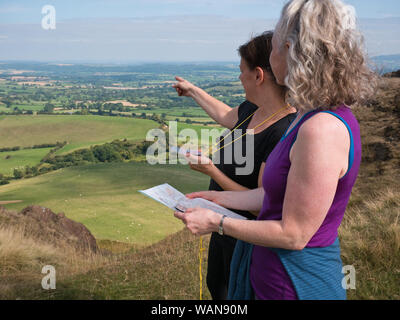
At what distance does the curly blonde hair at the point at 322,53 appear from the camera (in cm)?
117

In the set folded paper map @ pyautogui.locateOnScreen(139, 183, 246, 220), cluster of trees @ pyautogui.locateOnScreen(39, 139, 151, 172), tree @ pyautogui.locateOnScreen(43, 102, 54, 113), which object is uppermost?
tree @ pyautogui.locateOnScreen(43, 102, 54, 113)

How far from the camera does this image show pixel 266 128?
2109 millimetres

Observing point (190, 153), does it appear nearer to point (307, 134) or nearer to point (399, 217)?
point (307, 134)

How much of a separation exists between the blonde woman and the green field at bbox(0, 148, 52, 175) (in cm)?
A: 3364

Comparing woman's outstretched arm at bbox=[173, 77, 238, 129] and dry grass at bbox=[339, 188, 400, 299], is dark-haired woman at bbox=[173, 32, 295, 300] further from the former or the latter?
dry grass at bbox=[339, 188, 400, 299]

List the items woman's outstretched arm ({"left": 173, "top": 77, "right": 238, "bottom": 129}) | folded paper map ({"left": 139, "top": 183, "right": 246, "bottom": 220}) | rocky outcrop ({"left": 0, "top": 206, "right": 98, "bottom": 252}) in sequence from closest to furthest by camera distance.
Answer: folded paper map ({"left": 139, "top": 183, "right": 246, "bottom": 220})
woman's outstretched arm ({"left": 173, "top": 77, "right": 238, "bottom": 129})
rocky outcrop ({"left": 0, "top": 206, "right": 98, "bottom": 252})

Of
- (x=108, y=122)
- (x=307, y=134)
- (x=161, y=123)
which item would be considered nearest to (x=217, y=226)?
(x=307, y=134)

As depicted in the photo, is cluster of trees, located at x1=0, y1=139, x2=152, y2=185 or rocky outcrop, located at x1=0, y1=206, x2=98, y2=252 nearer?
rocky outcrop, located at x1=0, y1=206, x2=98, y2=252

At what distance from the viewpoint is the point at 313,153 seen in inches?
44.0

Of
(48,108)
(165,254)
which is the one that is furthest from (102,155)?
(165,254)

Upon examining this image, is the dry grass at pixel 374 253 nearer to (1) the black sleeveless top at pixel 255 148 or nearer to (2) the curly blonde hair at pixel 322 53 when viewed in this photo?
(1) the black sleeveless top at pixel 255 148

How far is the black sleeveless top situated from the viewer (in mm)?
2066

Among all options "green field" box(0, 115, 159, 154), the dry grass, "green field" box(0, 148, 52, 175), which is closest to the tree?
"green field" box(0, 115, 159, 154)

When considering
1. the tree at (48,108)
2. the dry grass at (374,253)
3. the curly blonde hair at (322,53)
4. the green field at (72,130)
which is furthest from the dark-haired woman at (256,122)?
the tree at (48,108)
